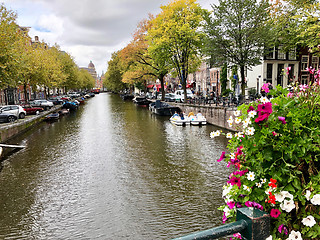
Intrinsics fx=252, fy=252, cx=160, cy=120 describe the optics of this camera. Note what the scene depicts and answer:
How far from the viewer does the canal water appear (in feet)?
25.0

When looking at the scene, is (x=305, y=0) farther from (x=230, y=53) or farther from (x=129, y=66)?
(x=129, y=66)

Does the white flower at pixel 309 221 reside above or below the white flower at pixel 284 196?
below

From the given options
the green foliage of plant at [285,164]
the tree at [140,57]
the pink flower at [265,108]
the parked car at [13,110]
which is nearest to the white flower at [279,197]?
the green foliage of plant at [285,164]

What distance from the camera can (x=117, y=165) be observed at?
44.4ft

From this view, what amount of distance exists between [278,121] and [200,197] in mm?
7636

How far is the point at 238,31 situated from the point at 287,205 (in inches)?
988

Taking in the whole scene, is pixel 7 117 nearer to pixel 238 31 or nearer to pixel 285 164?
pixel 238 31

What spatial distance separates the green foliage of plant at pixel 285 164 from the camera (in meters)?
2.25

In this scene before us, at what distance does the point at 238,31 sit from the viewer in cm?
2459

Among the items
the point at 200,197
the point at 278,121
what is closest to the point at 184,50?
the point at 200,197

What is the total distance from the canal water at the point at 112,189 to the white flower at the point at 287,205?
5.43 meters

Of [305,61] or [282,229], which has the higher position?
[305,61]

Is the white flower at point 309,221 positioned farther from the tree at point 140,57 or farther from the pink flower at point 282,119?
the tree at point 140,57

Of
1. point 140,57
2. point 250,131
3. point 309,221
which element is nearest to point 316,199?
point 309,221
